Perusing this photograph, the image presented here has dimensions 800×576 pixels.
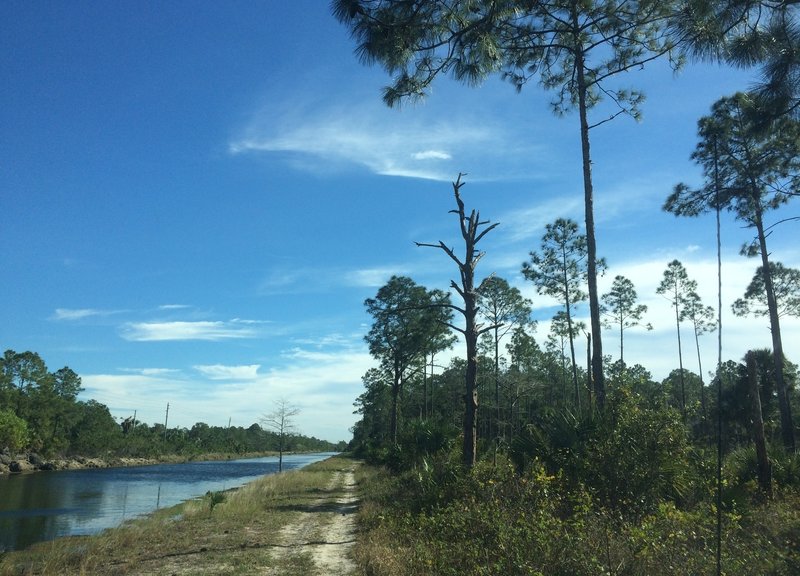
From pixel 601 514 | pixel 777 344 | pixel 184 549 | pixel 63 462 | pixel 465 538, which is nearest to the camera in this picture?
pixel 601 514

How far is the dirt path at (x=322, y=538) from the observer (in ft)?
33.0

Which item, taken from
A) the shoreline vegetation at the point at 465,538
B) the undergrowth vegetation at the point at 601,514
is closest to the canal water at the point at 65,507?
the shoreline vegetation at the point at 465,538

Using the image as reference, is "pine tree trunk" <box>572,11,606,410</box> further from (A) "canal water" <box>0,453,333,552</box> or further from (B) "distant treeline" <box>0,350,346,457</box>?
(B) "distant treeline" <box>0,350,346,457</box>

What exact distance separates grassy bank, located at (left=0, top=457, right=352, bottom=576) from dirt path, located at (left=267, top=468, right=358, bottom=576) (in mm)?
285

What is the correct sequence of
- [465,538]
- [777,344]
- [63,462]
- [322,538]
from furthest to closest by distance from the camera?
[63,462] → [777,344] → [322,538] → [465,538]

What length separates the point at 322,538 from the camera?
13.0 meters

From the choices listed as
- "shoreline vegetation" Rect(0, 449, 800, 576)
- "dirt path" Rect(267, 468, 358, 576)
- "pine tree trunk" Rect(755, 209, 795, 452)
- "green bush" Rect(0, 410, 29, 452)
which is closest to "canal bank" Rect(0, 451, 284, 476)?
"green bush" Rect(0, 410, 29, 452)

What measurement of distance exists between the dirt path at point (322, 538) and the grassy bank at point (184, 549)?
11.2 inches

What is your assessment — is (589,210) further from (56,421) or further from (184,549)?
(56,421)

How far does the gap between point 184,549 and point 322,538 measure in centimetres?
310

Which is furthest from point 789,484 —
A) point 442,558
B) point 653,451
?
point 442,558

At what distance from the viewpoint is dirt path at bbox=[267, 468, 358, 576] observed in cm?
1005

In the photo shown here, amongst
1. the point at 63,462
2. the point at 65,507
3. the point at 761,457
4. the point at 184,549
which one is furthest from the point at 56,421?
the point at 761,457

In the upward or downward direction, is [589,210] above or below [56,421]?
above
